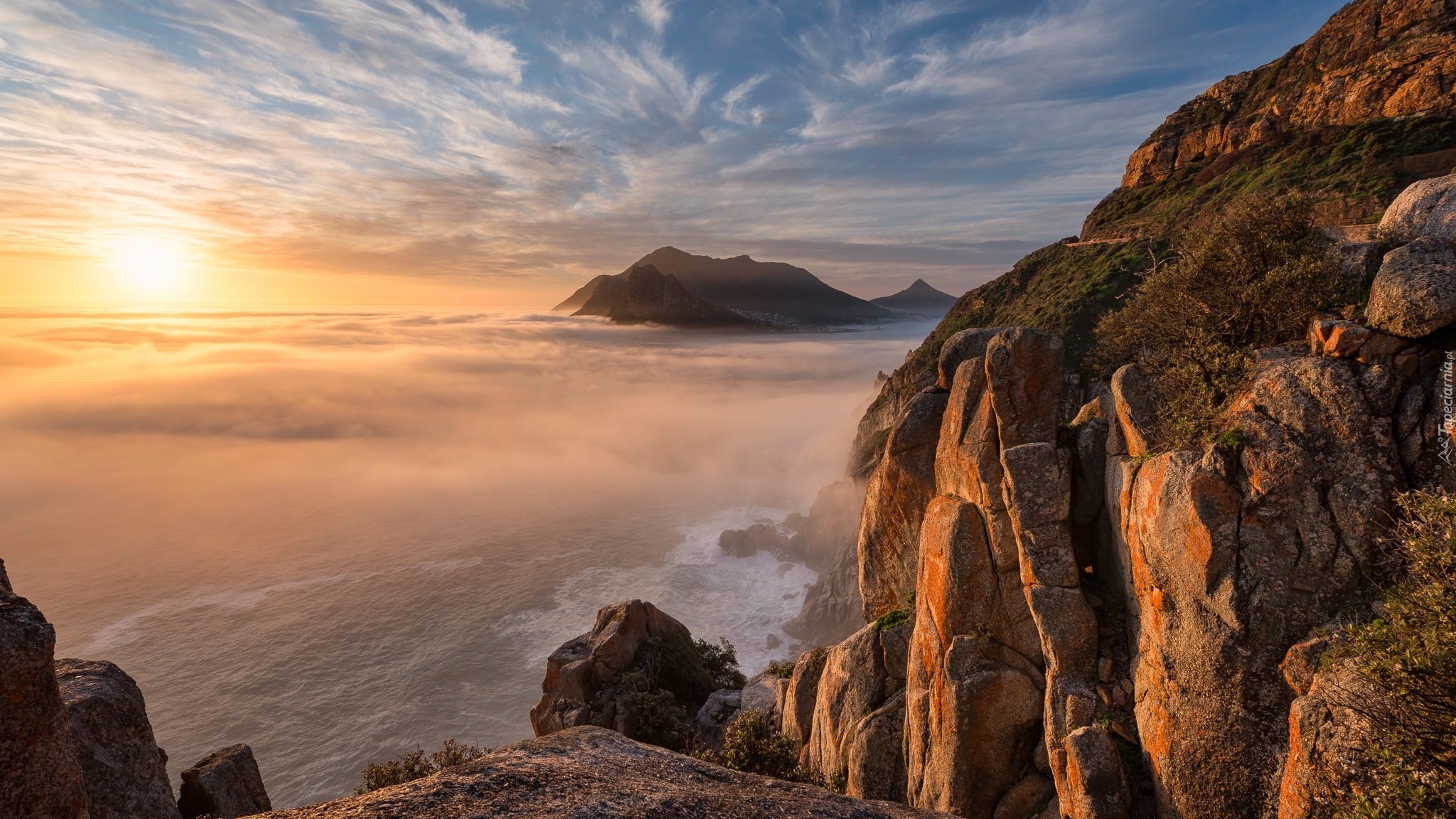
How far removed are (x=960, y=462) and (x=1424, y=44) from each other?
80.1 meters

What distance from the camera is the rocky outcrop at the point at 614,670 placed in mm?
37781

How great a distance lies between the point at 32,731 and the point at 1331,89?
107668 mm

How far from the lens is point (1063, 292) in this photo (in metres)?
A: 67.4

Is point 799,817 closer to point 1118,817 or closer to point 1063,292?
point 1118,817

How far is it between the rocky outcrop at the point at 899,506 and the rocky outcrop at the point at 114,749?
27.3 m

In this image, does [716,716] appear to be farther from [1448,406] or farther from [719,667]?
[1448,406]

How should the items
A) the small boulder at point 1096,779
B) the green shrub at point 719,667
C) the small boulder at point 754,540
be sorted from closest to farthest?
the small boulder at point 1096,779
the green shrub at point 719,667
the small boulder at point 754,540

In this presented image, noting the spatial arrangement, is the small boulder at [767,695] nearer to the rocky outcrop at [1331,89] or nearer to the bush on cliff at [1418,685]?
the bush on cliff at [1418,685]

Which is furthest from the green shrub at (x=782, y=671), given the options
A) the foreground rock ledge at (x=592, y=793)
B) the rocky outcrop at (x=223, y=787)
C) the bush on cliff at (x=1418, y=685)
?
the bush on cliff at (x=1418, y=685)

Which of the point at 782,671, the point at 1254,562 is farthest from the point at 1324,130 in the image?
the point at 782,671

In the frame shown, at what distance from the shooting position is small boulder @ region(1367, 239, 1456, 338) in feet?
41.2

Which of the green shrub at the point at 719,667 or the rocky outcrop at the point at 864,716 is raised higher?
the rocky outcrop at the point at 864,716

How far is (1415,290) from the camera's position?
12.8 metres

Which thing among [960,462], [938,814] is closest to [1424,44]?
[960,462]
